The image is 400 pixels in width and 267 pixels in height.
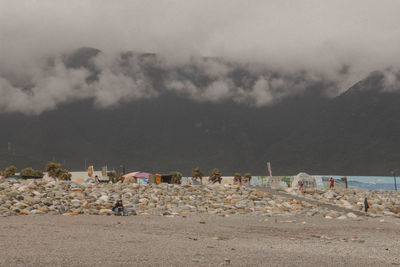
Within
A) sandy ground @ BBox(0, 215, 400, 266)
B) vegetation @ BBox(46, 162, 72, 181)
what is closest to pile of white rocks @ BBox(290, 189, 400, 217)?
sandy ground @ BBox(0, 215, 400, 266)

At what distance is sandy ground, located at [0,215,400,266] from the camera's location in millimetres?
9609

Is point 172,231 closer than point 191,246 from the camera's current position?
No

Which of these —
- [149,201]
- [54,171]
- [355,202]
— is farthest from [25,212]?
[54,171]

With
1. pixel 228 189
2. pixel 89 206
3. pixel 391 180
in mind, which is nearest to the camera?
pixel 89 206

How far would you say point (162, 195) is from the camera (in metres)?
33.3

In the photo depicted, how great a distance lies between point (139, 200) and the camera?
1168 inches

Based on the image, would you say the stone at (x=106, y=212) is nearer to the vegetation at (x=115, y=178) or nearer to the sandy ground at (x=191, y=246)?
the sandy ground at (x=191, y=246)

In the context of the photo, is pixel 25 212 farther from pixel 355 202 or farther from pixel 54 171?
pixel 54 171

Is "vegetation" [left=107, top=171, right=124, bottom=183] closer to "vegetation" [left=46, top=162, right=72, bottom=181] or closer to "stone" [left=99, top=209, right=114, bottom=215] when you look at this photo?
"vegetation" [left=46, top=162, right=72, bottom=181]

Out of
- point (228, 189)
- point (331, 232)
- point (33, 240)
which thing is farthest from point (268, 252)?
point (228, 189)

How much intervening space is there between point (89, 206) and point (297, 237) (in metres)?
14.1

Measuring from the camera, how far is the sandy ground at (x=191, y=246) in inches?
378

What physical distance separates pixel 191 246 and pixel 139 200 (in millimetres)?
18091

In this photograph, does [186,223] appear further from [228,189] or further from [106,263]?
[228,189]
